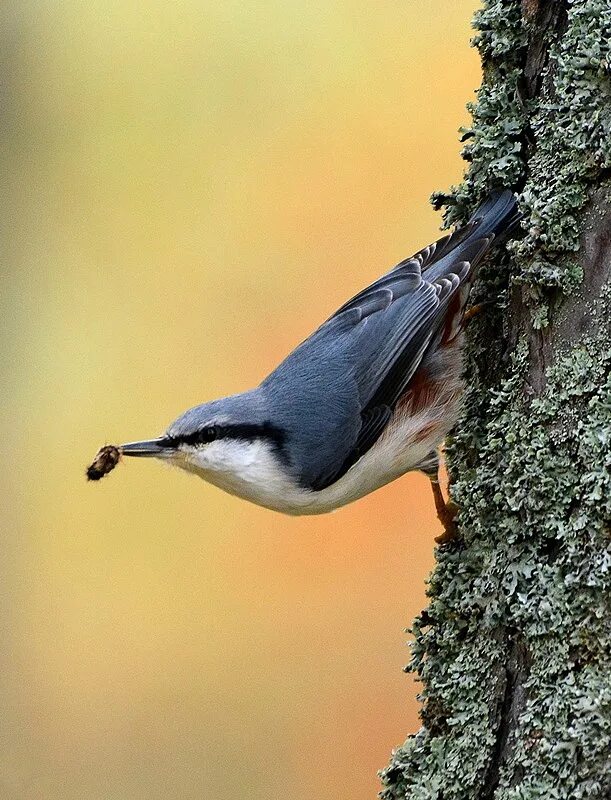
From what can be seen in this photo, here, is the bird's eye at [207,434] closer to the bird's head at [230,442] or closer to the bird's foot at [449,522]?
the bird's head at [230,442]

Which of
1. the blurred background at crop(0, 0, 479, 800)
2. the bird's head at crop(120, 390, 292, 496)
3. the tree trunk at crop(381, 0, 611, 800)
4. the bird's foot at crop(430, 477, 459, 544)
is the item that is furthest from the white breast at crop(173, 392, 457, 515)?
the blurred background at crop(0, 0, 479, 800)

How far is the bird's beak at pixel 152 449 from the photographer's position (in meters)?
2.27

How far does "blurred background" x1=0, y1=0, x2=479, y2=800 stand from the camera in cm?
339

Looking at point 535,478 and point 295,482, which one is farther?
point 295,482

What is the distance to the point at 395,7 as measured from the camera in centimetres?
359

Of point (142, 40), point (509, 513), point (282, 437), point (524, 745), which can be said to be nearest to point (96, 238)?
point (142, 40)

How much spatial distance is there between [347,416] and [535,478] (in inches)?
23.7

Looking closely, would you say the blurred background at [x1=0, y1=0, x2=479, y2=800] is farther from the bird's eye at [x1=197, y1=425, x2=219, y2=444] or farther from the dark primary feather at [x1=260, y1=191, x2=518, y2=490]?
the bird's eye at [x1=197, y1=425, x2=219, y2=444]

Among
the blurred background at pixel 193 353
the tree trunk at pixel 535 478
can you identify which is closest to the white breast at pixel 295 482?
the tree trunk at pixel 535 478

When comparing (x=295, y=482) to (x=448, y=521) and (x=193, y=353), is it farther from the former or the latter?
(x=193, y=353)

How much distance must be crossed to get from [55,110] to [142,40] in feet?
1.38

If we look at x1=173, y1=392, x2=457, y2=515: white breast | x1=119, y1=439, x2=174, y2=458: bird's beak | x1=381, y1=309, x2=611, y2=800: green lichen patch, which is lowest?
x1=381, y1=309, x2=611, y2=800: green lichen patch

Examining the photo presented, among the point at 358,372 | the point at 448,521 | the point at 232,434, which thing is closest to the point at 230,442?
the point at 232,434

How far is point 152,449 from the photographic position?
2.28m
